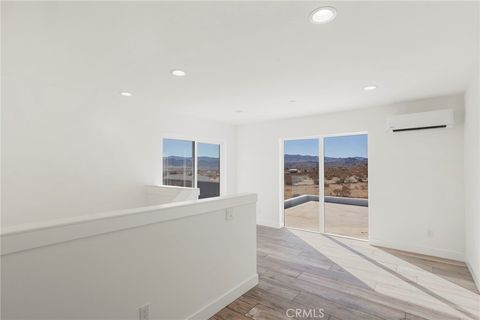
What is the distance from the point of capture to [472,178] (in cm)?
292

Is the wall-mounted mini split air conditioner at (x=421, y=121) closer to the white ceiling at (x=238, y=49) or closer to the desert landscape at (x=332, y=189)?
the white ceiling at (x=238, y=49)

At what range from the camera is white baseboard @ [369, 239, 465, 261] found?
3.51 m

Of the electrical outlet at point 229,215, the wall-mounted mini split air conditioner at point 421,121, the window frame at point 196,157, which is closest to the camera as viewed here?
the electrical outlet at point 229,215

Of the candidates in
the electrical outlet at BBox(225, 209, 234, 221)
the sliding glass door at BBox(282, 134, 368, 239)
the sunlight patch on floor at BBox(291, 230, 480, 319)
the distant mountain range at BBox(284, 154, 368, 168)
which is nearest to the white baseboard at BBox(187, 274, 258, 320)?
the electrical outlet at BBox(225, 209, 234, 221)

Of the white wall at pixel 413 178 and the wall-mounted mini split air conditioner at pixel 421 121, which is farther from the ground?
the wall-mounted mini split air conditioner at pixel 421 121

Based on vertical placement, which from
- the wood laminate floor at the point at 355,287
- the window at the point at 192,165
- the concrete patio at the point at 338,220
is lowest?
the wood laminate floor at the point at 355,287

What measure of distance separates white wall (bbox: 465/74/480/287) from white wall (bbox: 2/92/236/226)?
437cm

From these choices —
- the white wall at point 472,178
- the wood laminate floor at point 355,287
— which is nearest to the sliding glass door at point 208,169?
the wood laminate floor at point 355,287

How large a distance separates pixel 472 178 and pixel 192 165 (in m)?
4.53

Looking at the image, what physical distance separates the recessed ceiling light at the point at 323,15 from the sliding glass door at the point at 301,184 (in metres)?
3.53

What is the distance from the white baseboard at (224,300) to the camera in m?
2.12

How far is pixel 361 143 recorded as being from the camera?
4.55 metres

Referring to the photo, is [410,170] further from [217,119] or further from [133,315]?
[133,315]

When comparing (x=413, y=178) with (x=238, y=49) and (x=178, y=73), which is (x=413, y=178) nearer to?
(x=238, y=49)
